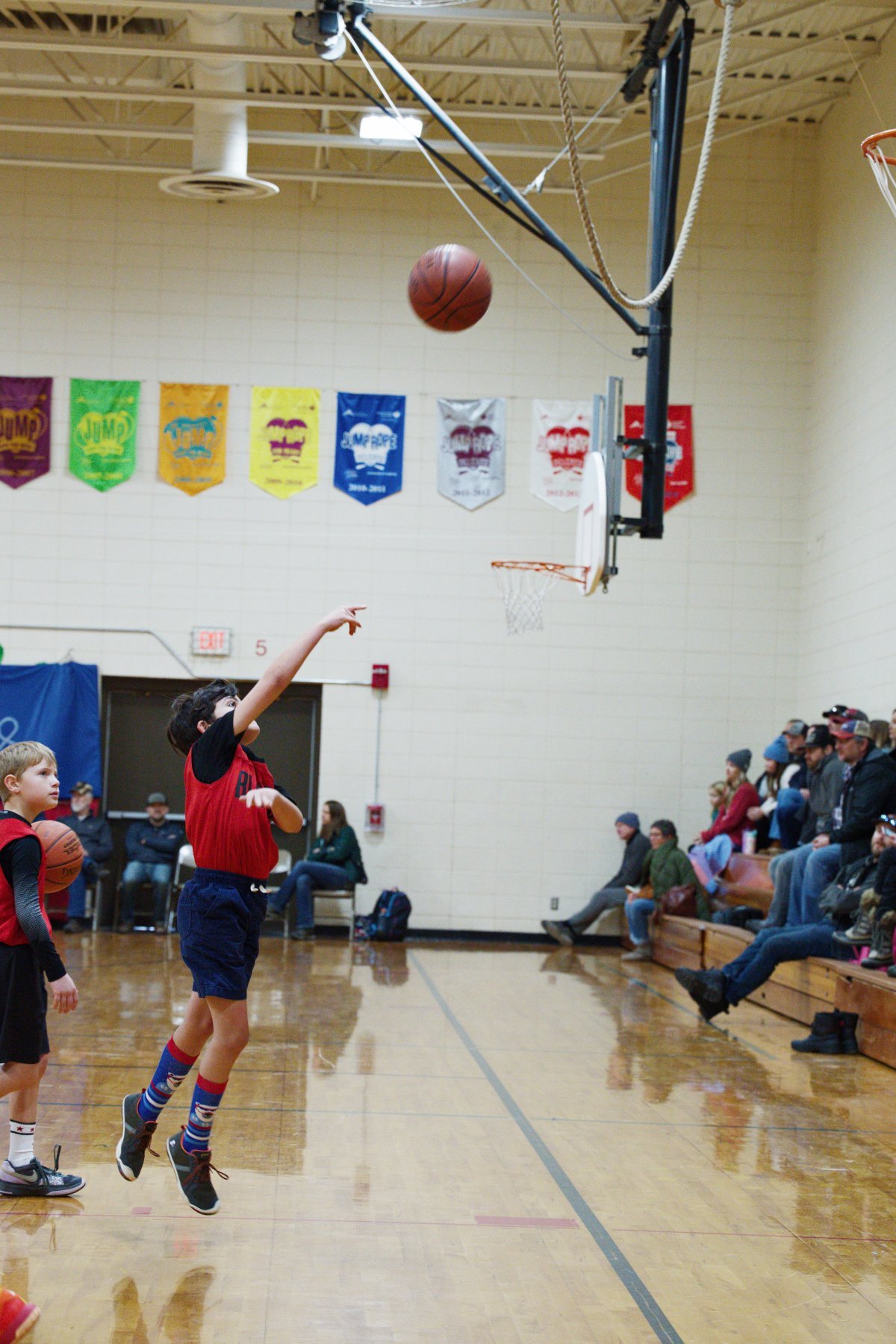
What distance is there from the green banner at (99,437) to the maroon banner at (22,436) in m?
0.27

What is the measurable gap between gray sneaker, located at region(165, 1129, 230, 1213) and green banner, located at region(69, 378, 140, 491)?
34.6 ft

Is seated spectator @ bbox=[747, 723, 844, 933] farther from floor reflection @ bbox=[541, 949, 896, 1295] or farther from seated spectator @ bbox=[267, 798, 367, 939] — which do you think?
seated spectator @ bbox=[267, 798, 367, 939]

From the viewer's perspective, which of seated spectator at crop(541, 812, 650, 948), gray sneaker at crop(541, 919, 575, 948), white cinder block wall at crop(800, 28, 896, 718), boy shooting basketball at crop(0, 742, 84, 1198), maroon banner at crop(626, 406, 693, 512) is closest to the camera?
boy shooting basketball at crop(0, 742, 84, 1198)

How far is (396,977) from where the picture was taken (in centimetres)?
1071

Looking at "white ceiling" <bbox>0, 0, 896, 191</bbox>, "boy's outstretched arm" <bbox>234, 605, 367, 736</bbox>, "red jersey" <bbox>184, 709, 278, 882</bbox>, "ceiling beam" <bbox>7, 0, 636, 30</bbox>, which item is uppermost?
"white ceiling" <bbox>0, 0, 896, 191</bbox>

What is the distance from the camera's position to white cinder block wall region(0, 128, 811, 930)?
13.9 meters

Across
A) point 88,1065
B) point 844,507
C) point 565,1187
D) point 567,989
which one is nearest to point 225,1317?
point 565,1187

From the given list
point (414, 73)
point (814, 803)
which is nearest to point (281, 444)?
point (414, 73)

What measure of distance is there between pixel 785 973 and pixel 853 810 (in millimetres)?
1158

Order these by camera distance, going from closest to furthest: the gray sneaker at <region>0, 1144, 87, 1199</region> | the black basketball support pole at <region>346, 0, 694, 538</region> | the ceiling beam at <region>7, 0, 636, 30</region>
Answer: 1. the gray sneaker at <region>0, 1144, 87, 1199</region>
2. the black basketball support pole at <region>346, 0, 694, 538</region>
3. the ceiling beam at <region>7, 0, 636, 30</region>

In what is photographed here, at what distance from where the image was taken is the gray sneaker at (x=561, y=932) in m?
13.6

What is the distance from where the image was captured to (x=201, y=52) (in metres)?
11.0

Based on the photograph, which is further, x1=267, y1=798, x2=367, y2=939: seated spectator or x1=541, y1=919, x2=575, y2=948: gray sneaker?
x1=541, y1=919, x2=575, y2=948: gray sneaker

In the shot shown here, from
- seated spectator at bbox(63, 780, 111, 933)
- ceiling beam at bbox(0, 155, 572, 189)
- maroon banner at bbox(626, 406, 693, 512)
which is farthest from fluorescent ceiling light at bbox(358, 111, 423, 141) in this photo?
seated spectator at bbox(63, 780, 111, 933)
